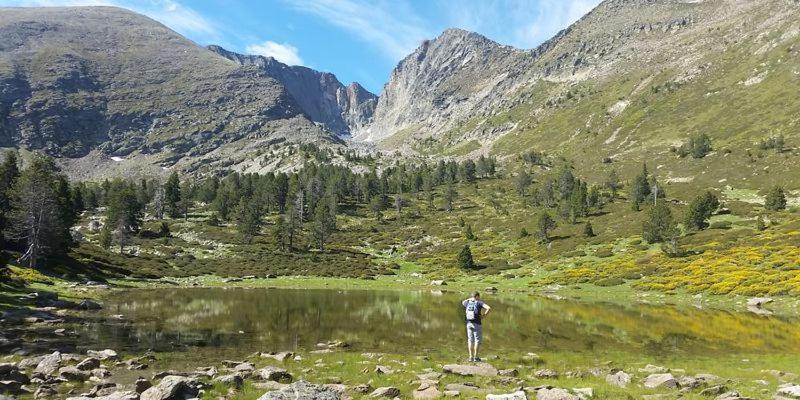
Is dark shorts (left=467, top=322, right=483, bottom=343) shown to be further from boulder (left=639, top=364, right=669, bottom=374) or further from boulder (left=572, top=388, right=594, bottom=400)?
boulder (left=639, top=364, right=669, bottom=374)

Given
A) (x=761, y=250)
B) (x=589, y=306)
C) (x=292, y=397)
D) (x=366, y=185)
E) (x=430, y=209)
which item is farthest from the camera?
(x=366, y=185)

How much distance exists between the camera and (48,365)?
1641 centimetres

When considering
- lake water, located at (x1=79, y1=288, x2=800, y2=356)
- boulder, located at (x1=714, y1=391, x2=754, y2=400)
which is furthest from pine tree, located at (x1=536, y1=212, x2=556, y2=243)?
boulder, located at (x1=714, y1=391, x2=754, y2=400)

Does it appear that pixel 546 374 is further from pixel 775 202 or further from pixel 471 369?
pixel 775 202

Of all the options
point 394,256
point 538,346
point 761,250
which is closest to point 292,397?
point 538,346

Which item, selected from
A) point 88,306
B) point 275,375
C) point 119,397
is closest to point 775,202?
point 275,375

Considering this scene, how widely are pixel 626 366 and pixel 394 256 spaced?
9337 centimetres

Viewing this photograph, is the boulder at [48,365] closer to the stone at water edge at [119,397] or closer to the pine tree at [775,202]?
the stone at water edge at [119,397]

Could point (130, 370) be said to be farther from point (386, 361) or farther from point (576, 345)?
point (576, 345)

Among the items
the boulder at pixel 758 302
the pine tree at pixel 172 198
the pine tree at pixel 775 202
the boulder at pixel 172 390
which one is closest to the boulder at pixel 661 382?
the boulder at pixel 172 390

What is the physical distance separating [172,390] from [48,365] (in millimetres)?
6827

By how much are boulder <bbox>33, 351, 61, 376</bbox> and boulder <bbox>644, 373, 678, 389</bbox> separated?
2009 centimetres

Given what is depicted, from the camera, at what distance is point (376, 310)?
4284 cm

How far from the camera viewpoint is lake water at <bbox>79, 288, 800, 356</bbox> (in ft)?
82.8
